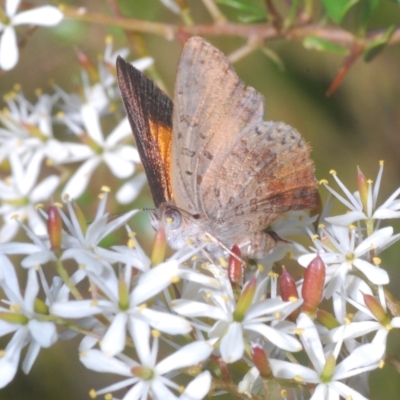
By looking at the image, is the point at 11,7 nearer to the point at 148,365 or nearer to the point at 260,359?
the point at 148,365

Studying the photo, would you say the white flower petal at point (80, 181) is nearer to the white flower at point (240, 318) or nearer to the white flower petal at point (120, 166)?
the white flower petal at point (120, 166)

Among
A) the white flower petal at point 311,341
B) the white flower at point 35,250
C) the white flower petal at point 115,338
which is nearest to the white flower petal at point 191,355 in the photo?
the white flower petal at point 115,338

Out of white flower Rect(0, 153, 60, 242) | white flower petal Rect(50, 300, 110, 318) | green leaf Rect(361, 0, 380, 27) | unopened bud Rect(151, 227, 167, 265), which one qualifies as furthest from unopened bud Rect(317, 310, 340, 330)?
white flower Rect(0, 153, 60, 242)

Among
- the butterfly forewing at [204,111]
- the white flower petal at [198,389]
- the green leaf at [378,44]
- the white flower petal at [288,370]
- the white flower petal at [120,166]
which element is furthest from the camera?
the white flower petal at [120,166]

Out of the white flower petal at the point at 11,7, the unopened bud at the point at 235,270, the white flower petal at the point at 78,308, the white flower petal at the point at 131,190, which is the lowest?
the white flower petal at the point at 78,308

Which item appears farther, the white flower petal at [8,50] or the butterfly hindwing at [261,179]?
the white flower petal at [8,50]

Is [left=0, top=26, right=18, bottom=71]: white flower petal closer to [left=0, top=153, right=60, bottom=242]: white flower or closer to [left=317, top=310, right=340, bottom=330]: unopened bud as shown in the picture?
[left=0, top=153, right=60, bottom=242]: white flower

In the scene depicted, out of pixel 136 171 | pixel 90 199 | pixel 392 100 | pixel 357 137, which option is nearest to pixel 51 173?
pixel 90 199

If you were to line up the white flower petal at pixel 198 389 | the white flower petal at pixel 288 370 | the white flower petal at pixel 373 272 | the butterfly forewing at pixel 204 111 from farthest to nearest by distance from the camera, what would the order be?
the butterfly forewing at pixel 204 111, the white flower petal at pixel 373 272, the white flower petal at pixel 288 370, the white flower petal at pixel 198 389
